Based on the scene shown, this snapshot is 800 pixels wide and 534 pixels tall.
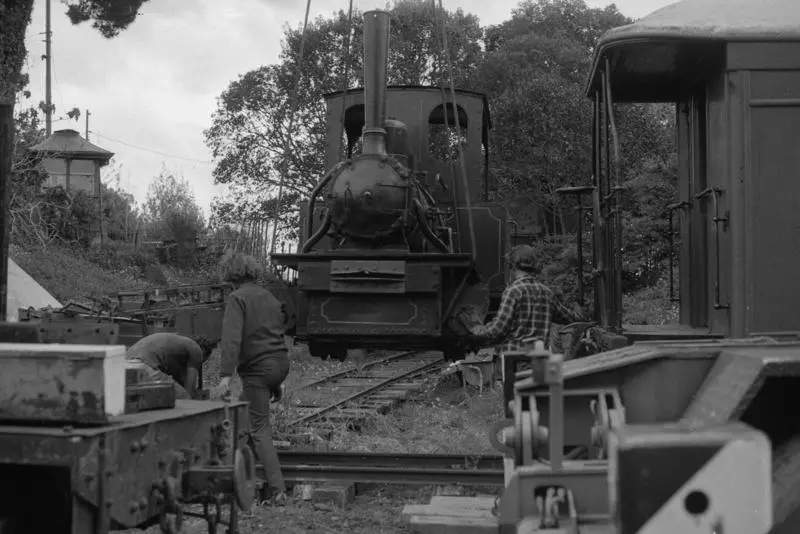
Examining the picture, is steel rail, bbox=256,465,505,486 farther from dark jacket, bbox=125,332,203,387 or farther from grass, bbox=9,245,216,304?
grass, bbox=9,245,216,304

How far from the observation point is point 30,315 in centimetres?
640

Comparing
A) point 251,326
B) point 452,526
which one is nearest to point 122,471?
point 452,526

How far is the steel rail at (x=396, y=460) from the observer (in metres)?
7.00

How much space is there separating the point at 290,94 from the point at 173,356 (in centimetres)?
2361

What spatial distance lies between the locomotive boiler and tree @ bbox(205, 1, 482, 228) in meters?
18.5

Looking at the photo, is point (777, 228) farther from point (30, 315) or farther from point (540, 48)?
point (540, 48)

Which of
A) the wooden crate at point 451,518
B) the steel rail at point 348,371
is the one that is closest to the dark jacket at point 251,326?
the wooden crate at point 451,518

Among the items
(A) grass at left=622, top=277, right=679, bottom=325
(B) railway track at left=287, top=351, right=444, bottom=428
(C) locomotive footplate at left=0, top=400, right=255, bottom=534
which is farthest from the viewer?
(A) grass at left=622, top=277, right=679, bottom=325

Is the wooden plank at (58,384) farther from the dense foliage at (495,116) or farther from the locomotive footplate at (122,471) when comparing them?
the dense foliage at (495,116)

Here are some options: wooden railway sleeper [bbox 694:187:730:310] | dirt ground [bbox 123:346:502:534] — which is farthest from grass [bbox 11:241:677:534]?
wooden railway sleeper [bbox 694:187:730:310]

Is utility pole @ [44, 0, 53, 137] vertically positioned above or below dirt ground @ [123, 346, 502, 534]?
above

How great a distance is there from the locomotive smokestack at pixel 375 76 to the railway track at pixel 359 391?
9.32 feet

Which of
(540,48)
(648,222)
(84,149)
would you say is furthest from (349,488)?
(84,149)

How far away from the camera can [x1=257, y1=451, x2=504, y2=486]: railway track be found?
649 centimetres
